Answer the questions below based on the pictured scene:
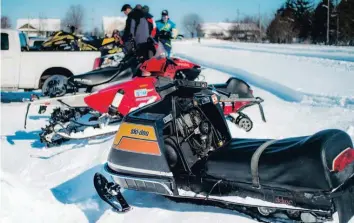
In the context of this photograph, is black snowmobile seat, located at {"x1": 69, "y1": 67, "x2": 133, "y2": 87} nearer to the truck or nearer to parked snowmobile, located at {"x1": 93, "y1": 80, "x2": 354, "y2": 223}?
parked snowmobile, located at {"x1": 93, "y1": 80, "x2": 354, "y2": 223}

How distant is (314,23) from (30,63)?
1444 inches

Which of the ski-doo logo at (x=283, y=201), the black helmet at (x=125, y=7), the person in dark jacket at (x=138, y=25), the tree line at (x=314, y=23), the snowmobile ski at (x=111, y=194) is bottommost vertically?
the snowmobile ski at (x=111, y=194)

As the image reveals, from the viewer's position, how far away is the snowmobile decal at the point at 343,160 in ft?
9.18

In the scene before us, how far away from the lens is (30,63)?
10680mm

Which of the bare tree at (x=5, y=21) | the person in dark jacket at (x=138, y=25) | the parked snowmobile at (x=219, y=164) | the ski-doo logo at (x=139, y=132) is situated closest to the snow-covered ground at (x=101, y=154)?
the parked snowmobile at (x=219, y=164)

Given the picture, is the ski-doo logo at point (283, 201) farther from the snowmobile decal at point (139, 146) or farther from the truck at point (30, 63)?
the truck at point (30, 63)

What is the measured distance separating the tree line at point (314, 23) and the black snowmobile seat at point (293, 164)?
85.8ft

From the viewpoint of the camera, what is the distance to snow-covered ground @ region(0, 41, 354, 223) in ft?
12.6

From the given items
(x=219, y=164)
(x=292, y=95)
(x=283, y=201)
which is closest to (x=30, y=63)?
(x=292, y=95)

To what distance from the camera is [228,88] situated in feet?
20.3

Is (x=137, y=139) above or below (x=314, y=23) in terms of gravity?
below

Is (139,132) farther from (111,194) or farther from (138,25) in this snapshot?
(138,25)

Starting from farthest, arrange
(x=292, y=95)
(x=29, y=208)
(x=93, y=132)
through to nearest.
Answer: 1. (x=292, y=95)
2. (x=93, y=132)
3. (x=29, y=208)

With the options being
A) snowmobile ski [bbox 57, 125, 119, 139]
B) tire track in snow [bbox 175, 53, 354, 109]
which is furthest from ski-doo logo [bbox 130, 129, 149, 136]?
tire track in snow [bbox 175, 53, 354, 109]
